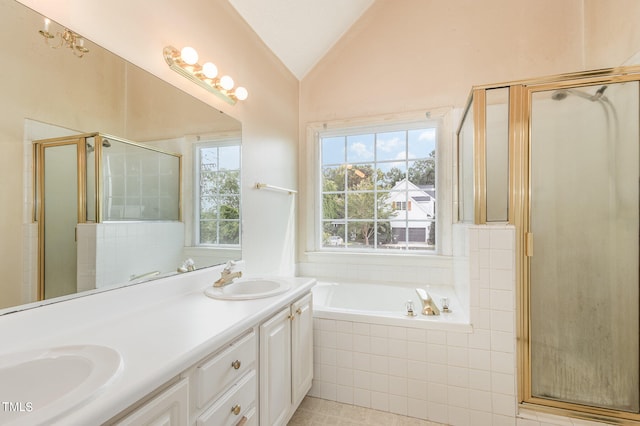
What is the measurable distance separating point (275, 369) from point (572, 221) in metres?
1.72

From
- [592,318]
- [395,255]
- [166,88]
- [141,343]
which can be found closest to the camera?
[141,343]

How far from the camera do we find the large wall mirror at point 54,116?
842 mm

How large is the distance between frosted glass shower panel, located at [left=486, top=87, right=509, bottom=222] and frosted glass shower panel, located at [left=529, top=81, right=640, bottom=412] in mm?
134

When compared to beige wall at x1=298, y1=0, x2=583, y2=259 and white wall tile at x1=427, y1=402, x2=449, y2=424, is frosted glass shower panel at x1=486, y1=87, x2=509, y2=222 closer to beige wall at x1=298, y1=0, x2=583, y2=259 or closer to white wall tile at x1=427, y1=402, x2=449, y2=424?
beige wall at x1=298, y1=0, x2=583, y2=259

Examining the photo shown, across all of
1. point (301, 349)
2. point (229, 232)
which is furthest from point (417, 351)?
point (229, 232)

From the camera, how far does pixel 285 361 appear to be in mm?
1425

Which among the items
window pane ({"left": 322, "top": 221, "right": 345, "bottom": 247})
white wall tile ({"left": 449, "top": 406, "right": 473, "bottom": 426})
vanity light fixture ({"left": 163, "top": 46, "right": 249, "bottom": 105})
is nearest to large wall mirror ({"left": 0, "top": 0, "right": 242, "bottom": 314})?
vanity light fixture ({"left": 163, "top": 46, "right": 249, "bottom": 105})

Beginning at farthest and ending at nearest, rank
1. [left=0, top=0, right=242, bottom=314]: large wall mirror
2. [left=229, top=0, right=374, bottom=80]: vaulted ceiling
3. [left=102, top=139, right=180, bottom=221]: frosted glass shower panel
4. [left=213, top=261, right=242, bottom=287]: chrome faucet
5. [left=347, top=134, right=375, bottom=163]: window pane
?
[left=347, top=134, right=375, bottom=163]: window pane → [left=229, top=0, right=374, bottom=80]: vaulted ceiling → [left=213, top=261, right=242, bottom=287]: chrome faucet → [left=102, top=139, right=180, bottom=221]: frosted glass shower panel → [left=0, top=0, right=242, bottom=314]: large wall mirror

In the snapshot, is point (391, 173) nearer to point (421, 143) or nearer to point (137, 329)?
point (421, 143)

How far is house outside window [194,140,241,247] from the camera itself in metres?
1.59

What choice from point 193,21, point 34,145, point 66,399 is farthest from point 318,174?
point 66,399

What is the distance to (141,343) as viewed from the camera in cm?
85

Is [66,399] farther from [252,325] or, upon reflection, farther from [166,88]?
[166,88]

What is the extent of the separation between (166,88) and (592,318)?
8.06ft
